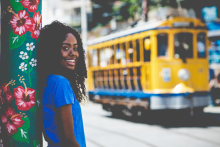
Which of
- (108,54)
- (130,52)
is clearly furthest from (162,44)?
(108,54)

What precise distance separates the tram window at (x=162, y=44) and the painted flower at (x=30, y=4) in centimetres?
830

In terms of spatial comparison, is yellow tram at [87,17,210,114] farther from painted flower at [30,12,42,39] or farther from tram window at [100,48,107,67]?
A: painted flower at [30,12,42,39]

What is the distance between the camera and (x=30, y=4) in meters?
2.02

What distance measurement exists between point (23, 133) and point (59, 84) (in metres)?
0.39

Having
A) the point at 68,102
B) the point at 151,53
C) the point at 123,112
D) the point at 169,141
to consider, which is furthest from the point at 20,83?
the point at 123,112

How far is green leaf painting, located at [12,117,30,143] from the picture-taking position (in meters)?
1.95

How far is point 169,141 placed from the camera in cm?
716

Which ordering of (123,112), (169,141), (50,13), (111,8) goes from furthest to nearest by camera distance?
(50,13)
(111,8)
(123,112)
(169,141)

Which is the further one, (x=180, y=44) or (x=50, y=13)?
(x=50, y=13)

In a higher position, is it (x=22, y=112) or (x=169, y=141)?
(x=22, y=112)

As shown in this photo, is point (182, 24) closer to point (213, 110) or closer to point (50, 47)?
point (213, 110)

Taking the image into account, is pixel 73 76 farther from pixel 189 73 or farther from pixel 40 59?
pixel 189 73

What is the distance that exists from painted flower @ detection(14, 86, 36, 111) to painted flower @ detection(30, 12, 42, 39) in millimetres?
352

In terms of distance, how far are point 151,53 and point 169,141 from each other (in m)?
3.71
